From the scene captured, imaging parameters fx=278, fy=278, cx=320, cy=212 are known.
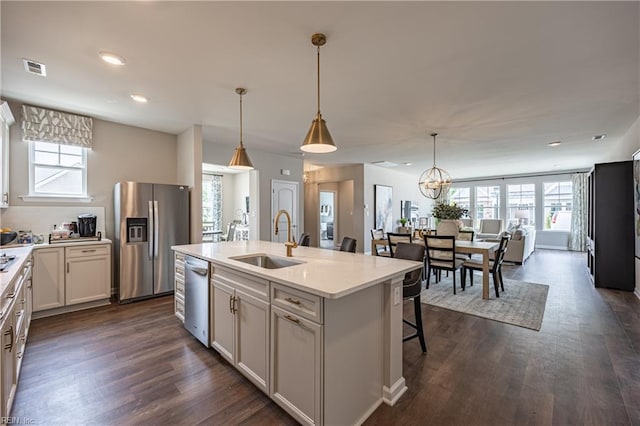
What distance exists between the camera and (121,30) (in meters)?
2.07

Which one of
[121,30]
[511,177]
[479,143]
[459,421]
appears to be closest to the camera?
[459,421]

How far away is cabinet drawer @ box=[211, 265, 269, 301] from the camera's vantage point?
1.86 meters

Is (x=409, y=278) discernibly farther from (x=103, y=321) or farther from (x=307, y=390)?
(x=103, y=321)

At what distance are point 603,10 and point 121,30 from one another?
338cm

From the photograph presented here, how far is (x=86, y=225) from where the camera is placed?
3824 mm

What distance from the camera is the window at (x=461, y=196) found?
36.6ft

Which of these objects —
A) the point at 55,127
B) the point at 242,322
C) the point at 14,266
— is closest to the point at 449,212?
the point at 242,322

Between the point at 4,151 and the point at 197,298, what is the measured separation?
3.02 m

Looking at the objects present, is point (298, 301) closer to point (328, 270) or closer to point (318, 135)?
point (328, 270)

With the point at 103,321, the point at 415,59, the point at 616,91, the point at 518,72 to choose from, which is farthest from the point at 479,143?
the point at 103,321

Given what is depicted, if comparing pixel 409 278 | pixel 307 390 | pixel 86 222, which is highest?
pixel 86 222

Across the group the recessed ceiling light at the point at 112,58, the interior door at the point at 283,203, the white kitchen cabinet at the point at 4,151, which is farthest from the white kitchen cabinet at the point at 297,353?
the interior door at the point at 283,203

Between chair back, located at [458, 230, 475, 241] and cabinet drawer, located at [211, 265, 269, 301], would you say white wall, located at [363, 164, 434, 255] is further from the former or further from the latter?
cabinet drawer, located at [211, 265, 269, 301]

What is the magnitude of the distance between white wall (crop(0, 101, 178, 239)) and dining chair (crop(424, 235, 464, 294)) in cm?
450
